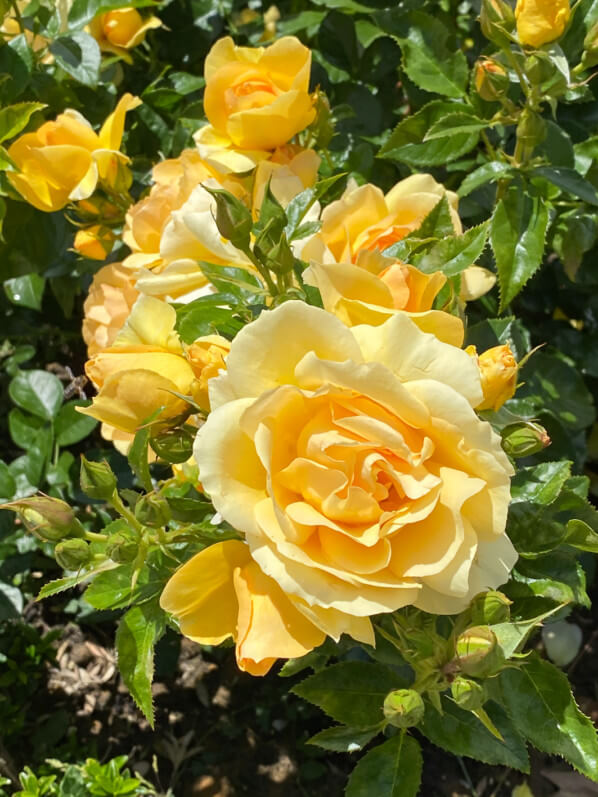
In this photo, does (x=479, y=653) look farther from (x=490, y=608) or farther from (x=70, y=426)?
(x=70, y=426)

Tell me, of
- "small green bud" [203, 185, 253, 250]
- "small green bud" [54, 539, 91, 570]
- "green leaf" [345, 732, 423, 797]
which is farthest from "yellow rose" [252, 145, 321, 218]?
"green leaf" [345, 732, 423, 797]

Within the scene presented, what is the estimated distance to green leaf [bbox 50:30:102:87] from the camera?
135 centimetres

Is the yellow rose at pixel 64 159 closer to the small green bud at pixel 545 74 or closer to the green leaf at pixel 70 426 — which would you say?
the green leaf at pixel 70 426

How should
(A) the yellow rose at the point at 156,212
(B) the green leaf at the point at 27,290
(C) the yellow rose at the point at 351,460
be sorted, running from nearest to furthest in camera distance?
(C) the yellow rose at the point at 351,460 → (A) the yellow rose at the point at 156,212 → (B) the green leaf at the point at 27,290

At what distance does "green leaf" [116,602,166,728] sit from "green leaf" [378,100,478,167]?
75 centimetres

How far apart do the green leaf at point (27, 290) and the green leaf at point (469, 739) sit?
1216 mm

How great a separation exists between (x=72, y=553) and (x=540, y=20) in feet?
2.83

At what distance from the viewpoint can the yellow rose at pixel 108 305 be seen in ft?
3.78

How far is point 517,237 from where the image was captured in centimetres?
121

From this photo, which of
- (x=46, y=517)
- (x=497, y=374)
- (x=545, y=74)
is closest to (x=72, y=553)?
(x=46, y=517)

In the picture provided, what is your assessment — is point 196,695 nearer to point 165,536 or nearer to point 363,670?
point 363,670

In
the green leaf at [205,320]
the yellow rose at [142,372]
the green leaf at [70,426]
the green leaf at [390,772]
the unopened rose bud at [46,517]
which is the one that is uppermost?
the green leaf at [205,320]

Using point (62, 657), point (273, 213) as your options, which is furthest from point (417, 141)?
point (62, 657)

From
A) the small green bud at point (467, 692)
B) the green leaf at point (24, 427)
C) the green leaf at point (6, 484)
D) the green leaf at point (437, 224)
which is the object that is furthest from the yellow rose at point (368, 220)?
the green leaf at point (24, 427)
